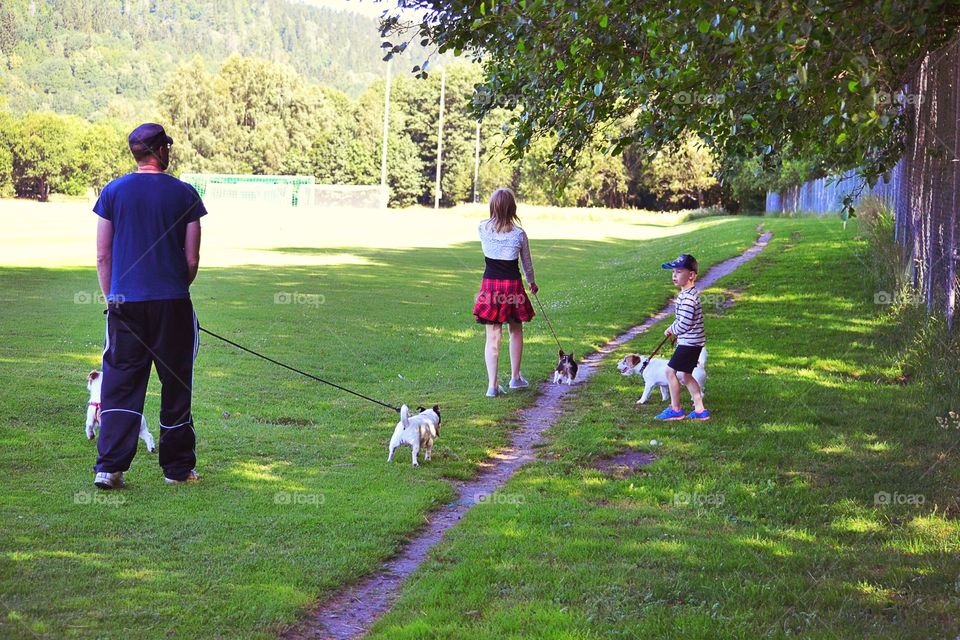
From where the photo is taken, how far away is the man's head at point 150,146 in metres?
7.14

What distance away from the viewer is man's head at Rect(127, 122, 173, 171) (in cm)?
714

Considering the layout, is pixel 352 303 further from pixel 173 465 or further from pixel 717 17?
pixel 717 17

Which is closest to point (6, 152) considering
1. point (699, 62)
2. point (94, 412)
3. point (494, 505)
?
point (94, 412)

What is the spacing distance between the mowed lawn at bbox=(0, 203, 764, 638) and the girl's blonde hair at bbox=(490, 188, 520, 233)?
73.1 inches

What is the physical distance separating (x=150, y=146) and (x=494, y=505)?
11.3ft

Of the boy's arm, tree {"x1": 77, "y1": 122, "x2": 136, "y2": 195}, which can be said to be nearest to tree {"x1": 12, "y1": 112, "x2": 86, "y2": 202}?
tree {"x1": 77, "y1": 122, "x2": 136, "y2": 195}

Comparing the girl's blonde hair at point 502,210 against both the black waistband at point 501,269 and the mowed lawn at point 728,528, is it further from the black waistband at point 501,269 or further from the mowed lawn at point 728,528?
the mowed lawn at point 728,528

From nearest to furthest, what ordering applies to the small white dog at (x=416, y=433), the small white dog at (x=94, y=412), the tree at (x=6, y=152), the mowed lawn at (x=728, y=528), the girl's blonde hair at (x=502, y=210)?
1. the mowed lawn at (x=728, y=528)
2. the small white dog at (x=416, y=433)
3. the small white dog at (x=94, y=412)
4. the girl's blonde hair at (x=502, y=210)
5. the tree at (x=6, y=152)

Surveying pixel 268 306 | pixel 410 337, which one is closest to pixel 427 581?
pixel 410 337

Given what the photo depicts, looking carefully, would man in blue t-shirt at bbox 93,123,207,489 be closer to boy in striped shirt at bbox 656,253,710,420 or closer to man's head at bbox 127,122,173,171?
man's head at bbox 127,122,173,171

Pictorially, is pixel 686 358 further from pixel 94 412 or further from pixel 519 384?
pixel 94 412

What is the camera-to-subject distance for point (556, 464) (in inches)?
328

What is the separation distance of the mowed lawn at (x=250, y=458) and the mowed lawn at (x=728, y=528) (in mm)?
215

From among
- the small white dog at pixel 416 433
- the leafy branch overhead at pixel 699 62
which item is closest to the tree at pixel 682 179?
the leafy branch overhead at pixel 699 62
